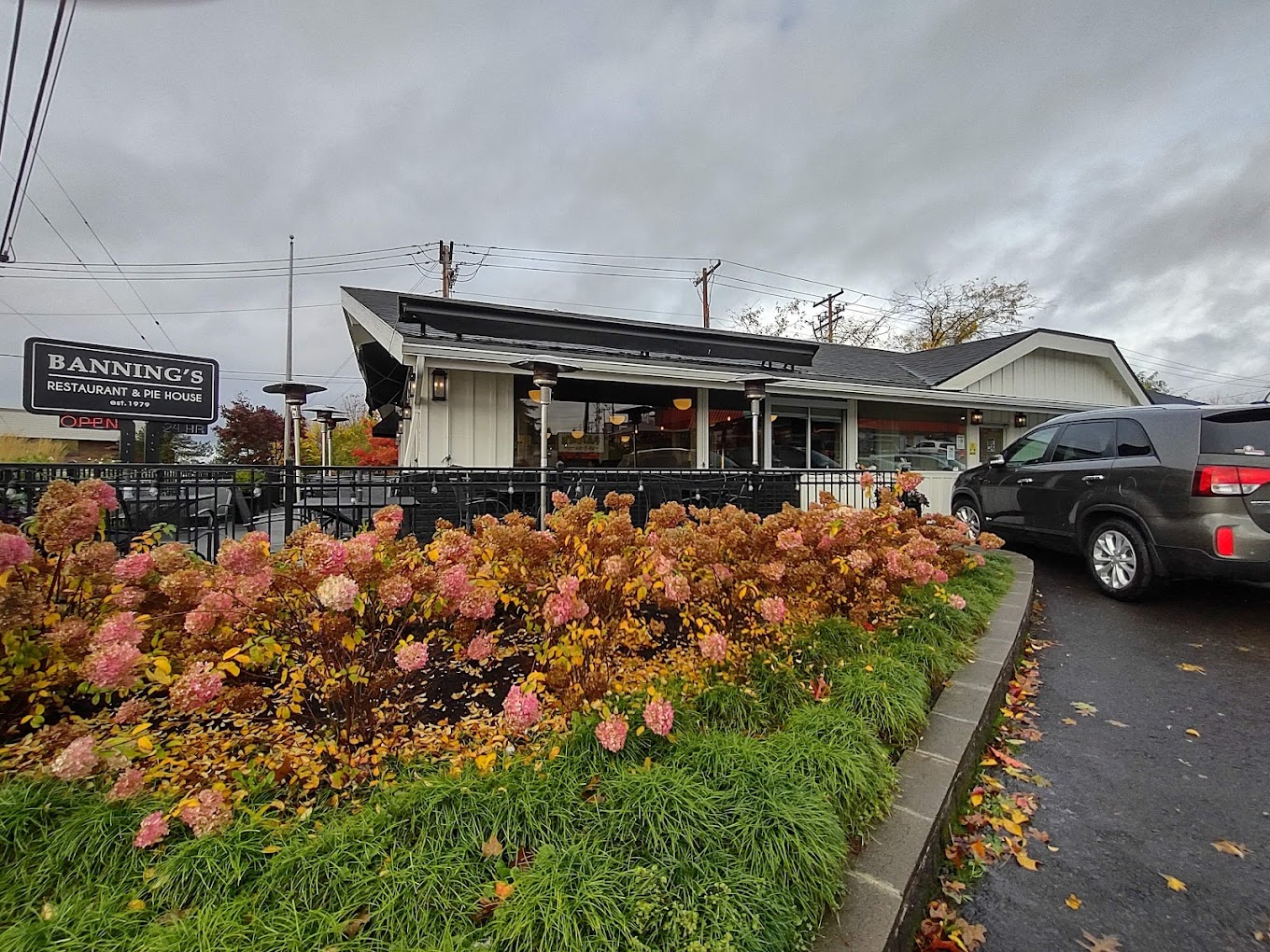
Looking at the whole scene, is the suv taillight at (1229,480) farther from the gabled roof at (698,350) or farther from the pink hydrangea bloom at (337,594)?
the pink hydrangea bloom at (337,594)

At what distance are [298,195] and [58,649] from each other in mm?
14123

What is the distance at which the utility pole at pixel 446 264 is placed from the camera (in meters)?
21.3

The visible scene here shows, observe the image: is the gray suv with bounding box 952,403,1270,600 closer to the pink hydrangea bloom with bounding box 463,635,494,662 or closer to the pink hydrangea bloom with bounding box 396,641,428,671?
the pink hydrangea bloom with bounding box 463,635,494,662

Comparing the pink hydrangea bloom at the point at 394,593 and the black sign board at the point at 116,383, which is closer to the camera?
the pink hydrangea bloom at the point at 394,593

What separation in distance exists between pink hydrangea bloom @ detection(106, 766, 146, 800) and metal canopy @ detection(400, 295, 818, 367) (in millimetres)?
5695

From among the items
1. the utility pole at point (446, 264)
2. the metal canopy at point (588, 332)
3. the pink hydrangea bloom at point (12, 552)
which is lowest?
the pink hydrangea bloom at point (12, 552)

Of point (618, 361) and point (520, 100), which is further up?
point (520, 100)

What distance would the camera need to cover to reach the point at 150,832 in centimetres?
131

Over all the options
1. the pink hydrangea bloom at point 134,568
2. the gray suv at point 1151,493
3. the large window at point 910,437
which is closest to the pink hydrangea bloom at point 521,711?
the pink hydrangea bloom at point 134,568

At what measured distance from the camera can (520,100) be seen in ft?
27.1

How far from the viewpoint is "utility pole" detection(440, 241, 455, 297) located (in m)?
21.3

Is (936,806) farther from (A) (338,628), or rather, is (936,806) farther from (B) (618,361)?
(B) (618,361)

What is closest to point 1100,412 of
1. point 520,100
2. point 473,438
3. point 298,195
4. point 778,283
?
point 473,438

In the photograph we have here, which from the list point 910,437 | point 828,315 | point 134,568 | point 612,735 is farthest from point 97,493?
point 828,315
